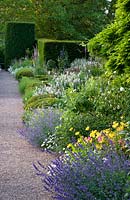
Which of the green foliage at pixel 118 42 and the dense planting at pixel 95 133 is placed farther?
the green foliage at pixel 118 42

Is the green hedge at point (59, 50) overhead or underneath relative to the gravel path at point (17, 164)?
underneath

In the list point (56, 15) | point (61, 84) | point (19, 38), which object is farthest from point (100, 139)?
point (56, 15)

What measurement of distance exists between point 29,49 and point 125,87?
19.8m

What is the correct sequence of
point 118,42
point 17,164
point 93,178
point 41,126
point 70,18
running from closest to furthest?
1. point 93,178
2. point 17,164
3. point 118,42
4. point 41,126
5. point 70,18

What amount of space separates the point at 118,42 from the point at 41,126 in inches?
63.2

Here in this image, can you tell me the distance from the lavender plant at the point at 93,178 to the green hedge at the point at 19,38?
72.9 feet

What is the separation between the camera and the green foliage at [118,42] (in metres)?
5.93

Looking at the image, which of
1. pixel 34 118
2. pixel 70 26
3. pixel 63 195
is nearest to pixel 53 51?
pixel 70 26

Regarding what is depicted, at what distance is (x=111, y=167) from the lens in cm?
374

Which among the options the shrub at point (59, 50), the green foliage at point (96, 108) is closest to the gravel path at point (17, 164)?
the green foliage at point (96, 108)

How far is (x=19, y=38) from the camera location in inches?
1021

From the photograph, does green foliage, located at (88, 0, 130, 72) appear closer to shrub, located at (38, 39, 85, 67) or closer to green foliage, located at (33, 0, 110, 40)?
shrub, located at (38, 39, 85, 67)

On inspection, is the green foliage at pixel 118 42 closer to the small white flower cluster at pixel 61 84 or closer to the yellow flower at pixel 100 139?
the yellow flower at pixel 100 139

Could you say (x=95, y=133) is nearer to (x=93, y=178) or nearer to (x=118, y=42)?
(x=93, y=178)
